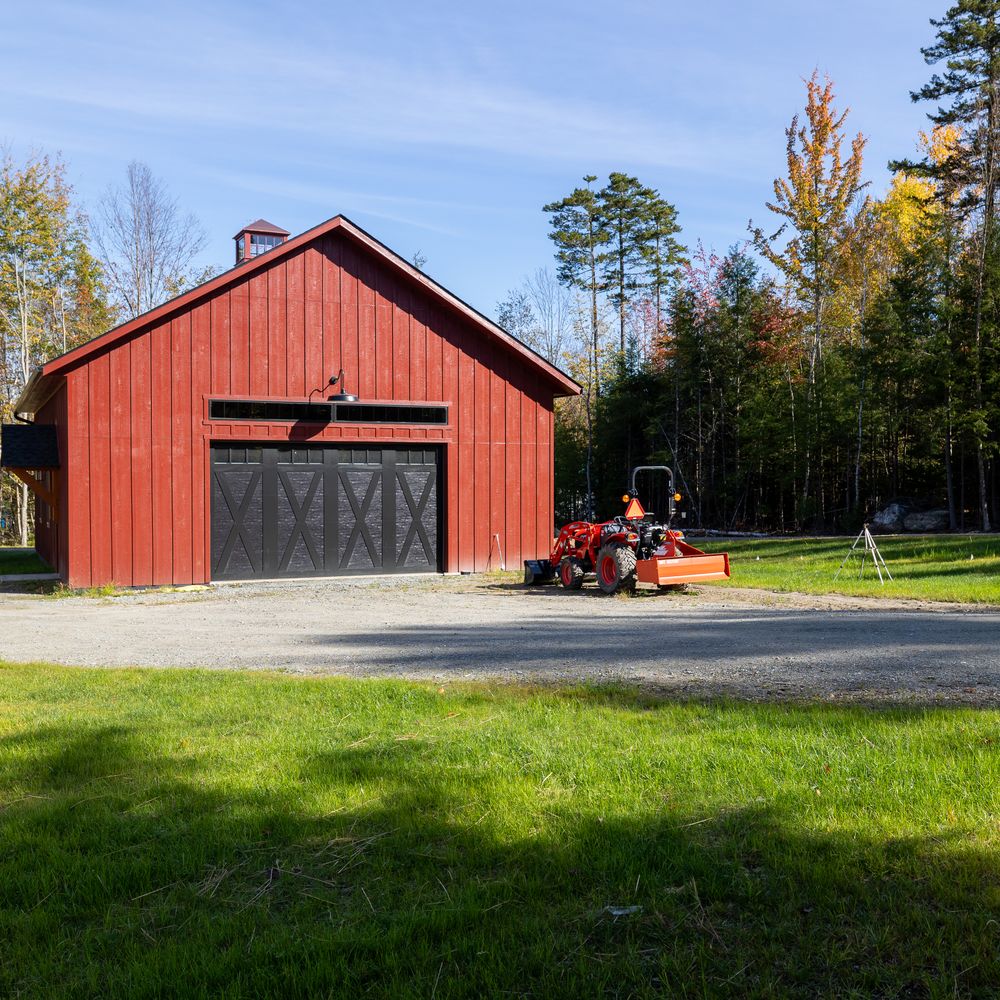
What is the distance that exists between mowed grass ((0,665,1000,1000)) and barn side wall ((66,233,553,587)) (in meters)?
11.5

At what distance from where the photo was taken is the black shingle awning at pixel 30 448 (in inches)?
658

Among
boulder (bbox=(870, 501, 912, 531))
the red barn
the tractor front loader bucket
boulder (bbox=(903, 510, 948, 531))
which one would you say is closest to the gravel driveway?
the tractor front loader bucket

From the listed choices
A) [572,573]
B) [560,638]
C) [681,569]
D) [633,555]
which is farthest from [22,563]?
[560,638]

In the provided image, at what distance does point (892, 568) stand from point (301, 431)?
36.2 ft

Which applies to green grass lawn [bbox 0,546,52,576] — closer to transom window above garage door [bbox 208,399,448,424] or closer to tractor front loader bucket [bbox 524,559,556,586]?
transom window above garage door [bbox 208,399,448,424]

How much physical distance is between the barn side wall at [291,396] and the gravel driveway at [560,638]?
1660 millimetres

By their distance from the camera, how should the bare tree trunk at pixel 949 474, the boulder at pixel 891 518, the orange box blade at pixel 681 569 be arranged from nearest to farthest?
the orange box blade at pixel 681 569, the bare tree trunk at pixel 949 474, the boulder at pixel 891 518

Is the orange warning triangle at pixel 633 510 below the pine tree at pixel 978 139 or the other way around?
below

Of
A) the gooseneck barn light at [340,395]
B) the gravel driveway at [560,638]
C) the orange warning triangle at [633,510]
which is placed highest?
the gooseneck barn light at [340,395]

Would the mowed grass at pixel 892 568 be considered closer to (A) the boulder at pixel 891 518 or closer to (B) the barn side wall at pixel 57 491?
(A) the boulder at pixel 891 518

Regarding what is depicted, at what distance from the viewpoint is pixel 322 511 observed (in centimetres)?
1791

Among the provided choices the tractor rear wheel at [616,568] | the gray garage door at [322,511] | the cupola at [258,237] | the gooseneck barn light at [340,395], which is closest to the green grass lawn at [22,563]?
the gray garage door at [322,511]

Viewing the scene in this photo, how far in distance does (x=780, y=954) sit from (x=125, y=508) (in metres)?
15.3

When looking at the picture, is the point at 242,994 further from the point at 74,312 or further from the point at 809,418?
the point at 74,312
